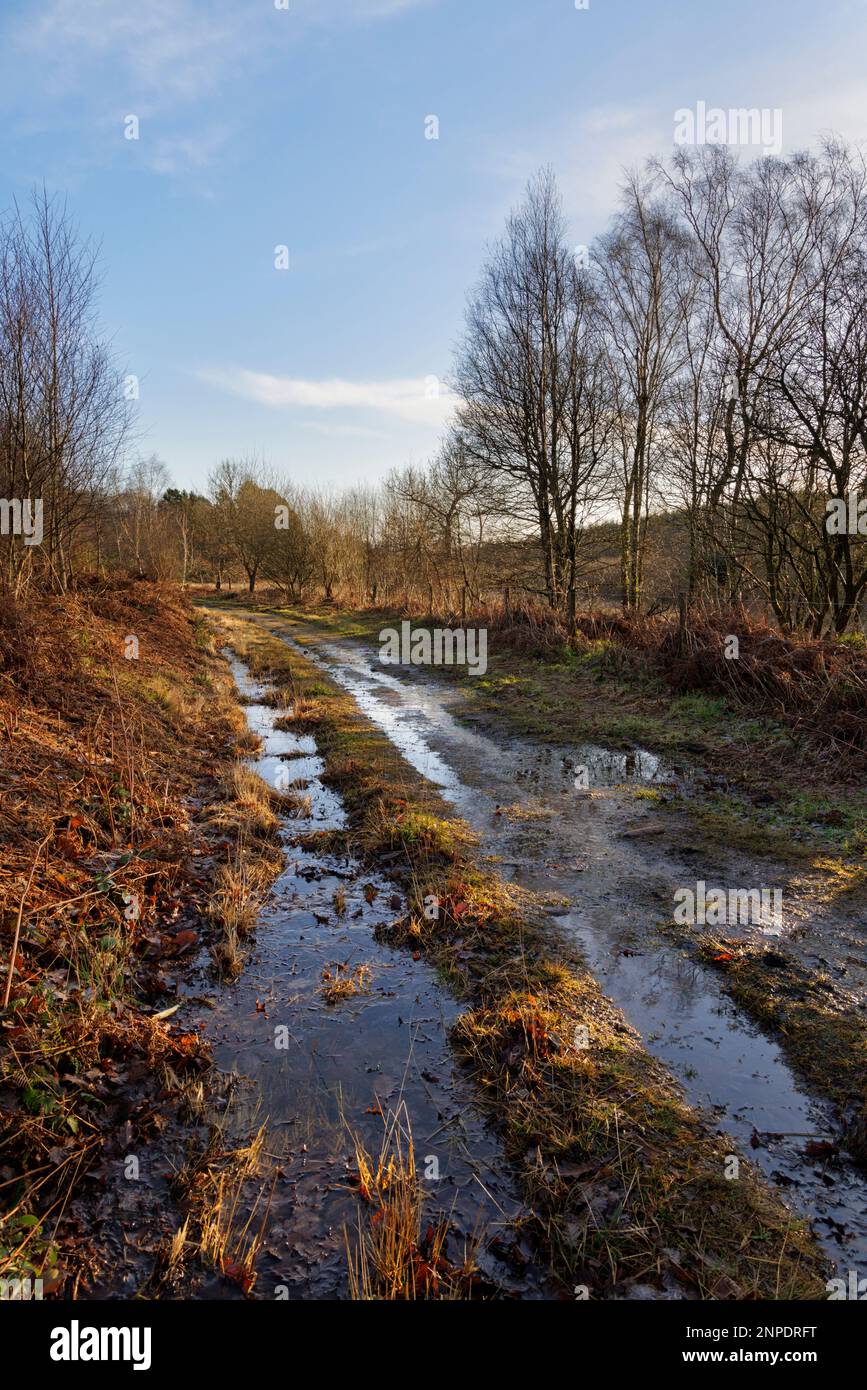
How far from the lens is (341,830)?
770cm

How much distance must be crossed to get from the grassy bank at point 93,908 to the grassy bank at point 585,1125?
5.33 feet

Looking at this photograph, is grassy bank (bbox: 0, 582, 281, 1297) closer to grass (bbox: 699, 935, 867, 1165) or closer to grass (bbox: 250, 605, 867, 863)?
grass (bbox: 699, 935, 867, 1165)

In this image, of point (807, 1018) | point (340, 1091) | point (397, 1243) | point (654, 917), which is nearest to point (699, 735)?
point (654, 917)

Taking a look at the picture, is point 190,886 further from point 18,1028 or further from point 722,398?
point 722,398

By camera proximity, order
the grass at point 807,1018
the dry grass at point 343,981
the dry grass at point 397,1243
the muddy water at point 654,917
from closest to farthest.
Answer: the dry grass at point 397,1243, the muddy water at point 654,917, the grass at point 807,1018, the dry grass at point 343,981

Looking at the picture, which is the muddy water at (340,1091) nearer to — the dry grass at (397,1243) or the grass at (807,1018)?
the dry grass at (397,1243)

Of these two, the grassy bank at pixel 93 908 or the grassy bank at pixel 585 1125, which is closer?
the grassy bank at pixel 585 1125

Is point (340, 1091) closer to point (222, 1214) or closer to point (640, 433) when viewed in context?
point (222, 1214)

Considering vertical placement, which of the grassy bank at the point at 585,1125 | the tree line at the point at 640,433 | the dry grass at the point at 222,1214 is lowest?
the dry grass at the point at 222,1214

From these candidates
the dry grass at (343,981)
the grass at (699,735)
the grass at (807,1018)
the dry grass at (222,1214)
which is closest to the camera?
the dry grass at (222,1214)

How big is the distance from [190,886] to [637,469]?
63.6 ft

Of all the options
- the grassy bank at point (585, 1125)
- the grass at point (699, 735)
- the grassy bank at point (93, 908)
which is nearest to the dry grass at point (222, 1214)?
the grassy bank at point (93, 908)

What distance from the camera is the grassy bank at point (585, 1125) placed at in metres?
2.74
